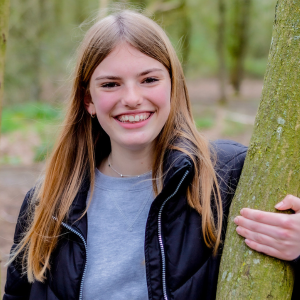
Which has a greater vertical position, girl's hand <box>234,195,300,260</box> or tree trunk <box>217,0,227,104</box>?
tree trunk <box>217,0,227,104</box>

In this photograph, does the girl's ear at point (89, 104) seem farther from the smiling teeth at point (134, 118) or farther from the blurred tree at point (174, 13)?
the blurred tree at point (174, 13)

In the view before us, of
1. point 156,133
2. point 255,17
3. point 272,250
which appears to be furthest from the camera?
point 255,17

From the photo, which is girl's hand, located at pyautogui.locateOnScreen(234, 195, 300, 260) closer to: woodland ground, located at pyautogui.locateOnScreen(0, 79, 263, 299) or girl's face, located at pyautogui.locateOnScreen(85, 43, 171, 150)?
girl's face, located at pyautogui.locateOnScreen(85, 43, 171, 150)

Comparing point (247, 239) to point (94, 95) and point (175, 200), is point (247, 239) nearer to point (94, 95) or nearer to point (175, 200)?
A: point (175, 200)

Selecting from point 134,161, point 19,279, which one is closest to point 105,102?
point 134,161

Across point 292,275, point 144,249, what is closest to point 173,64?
point 144,249

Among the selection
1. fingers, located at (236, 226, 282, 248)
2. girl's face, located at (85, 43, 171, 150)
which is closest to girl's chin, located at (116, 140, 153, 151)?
girl's face, located at (85, 43, 171, 150)

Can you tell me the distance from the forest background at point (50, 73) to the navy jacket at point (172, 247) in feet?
2.55

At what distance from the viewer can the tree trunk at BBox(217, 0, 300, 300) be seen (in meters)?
1.33

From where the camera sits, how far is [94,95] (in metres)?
1.83

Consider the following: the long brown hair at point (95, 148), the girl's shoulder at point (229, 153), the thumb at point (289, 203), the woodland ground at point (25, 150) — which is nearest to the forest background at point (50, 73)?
the woodland ground at point (25, 150)

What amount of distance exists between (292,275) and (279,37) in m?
0.94

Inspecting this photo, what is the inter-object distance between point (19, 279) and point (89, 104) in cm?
108

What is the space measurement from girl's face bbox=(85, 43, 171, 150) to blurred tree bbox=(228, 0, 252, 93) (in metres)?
17.1
